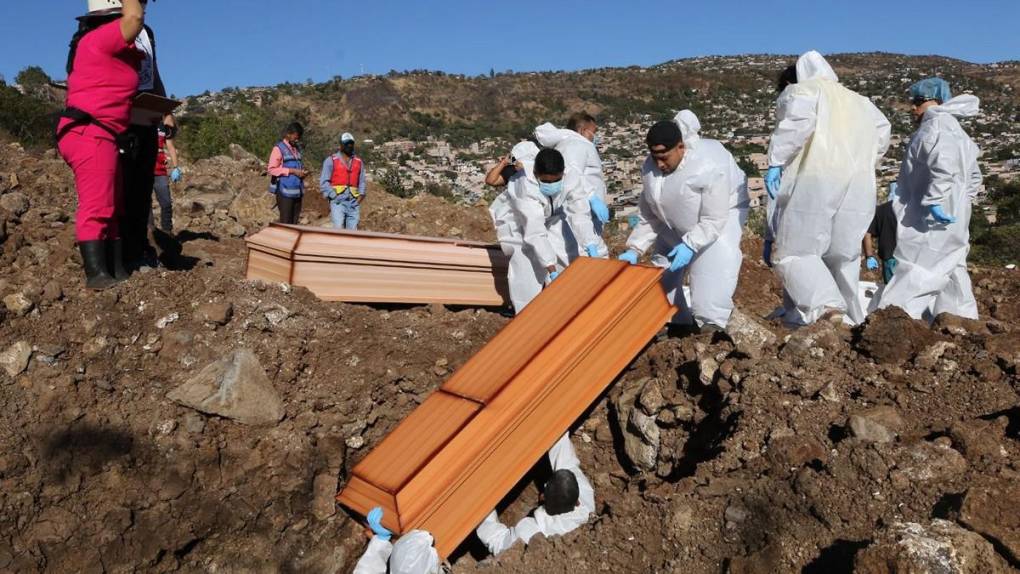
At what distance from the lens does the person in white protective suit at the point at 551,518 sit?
335 centimetres

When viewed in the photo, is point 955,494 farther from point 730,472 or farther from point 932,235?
point 932,235

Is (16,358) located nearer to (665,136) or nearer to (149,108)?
(149,108)

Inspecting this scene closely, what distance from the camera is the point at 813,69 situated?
4.95 metres

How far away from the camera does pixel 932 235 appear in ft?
17.3

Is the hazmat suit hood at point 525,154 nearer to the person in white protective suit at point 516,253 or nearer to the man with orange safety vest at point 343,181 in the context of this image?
the person in white protective suit at point 516,253

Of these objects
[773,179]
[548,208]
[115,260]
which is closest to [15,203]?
[115,260]

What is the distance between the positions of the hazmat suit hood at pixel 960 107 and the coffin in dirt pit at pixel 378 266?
307 centimetres

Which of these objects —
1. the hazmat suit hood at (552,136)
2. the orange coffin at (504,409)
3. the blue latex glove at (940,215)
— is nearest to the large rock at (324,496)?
the orange coffin at (504,409)

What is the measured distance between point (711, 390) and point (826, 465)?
0.88 meters

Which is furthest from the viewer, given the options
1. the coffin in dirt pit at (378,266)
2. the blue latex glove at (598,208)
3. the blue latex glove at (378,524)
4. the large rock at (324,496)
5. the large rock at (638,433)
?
the coffin in dirt pit at (378,266)

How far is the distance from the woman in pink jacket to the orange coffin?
2.08 m

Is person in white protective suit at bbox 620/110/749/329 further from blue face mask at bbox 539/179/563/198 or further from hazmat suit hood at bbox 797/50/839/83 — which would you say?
hazmat suit hood at bbox 797/50/839/83

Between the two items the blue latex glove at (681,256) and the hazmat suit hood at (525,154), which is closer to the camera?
the blue latex glove at (681,256)

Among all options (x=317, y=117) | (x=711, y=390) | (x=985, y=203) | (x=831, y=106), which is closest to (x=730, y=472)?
(x=711, y=390)
